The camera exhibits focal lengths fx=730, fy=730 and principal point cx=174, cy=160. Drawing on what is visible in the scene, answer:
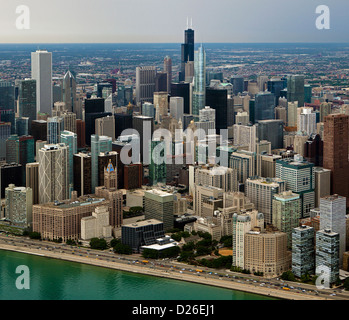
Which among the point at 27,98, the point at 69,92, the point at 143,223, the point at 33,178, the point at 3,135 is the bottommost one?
the point at 143,223

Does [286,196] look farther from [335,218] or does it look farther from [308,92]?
[308,92]

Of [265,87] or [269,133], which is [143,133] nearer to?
[269,133]

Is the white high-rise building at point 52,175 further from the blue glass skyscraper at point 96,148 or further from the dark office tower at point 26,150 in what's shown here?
the dark office tower at point 26,150

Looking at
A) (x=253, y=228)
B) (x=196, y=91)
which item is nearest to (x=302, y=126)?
(x=196, y=91)

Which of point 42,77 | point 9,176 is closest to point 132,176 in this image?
point 9,176

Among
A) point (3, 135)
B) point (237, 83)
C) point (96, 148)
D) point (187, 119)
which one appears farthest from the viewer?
point (237, 83)

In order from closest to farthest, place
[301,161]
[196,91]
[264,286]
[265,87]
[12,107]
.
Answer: [264,286]
[301,161]
[12,107]
[196,91]
[265,87]
